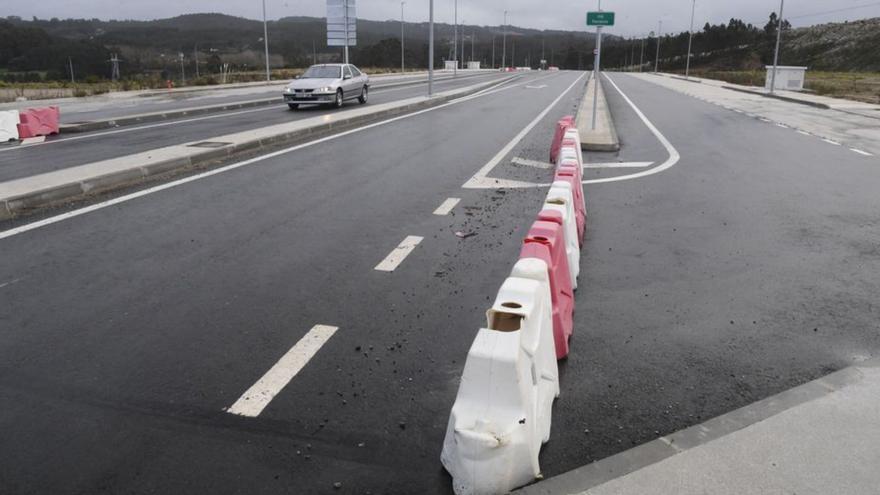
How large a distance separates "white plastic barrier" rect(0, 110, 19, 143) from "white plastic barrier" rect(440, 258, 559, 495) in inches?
658

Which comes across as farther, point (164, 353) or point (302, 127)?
point (302, 127)

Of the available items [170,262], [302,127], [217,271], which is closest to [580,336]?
[217,271]

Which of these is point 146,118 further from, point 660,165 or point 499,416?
point 499,416

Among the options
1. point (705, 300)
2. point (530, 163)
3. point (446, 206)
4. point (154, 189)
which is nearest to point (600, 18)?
point (530, 163)

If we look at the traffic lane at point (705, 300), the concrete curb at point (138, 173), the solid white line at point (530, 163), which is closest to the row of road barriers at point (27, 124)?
the concrete curb at point (138, 173)

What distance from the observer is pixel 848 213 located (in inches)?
350

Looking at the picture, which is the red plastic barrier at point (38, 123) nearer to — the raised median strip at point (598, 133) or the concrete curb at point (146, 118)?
the concrete curb at point (146, 118)

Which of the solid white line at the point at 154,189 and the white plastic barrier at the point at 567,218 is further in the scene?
the solid white line at the point at 154,189

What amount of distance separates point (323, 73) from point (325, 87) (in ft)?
6.18

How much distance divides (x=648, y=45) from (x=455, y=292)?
604 ft

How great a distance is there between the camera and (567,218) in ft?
19.5

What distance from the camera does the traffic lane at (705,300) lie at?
158 inches

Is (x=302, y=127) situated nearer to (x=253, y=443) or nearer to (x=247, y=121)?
(x=247, y=121)

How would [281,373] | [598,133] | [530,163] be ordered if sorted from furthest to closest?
[598,133]
[530,163]
[281,373]
